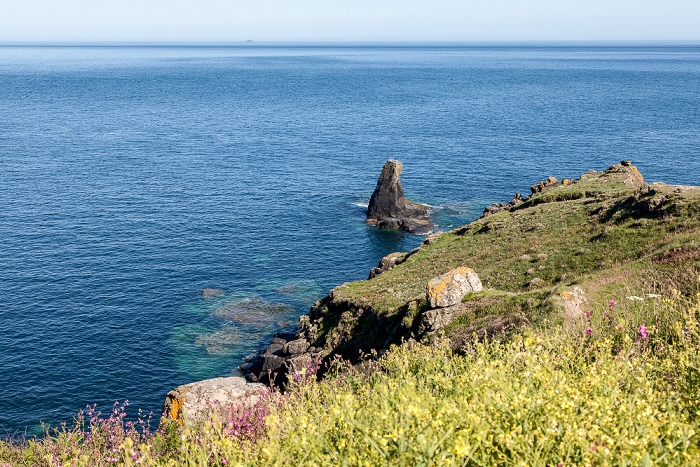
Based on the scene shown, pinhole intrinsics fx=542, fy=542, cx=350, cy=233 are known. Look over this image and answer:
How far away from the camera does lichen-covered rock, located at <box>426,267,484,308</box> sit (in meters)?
35.5

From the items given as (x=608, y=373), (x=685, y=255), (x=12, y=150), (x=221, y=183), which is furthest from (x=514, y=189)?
(x=12, y=150)

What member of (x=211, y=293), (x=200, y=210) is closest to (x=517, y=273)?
(x=211, y=293)

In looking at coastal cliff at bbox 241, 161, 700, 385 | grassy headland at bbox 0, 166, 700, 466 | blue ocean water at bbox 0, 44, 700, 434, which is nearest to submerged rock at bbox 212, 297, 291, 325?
blue ocean water at bbox 0, 44, 700, 434

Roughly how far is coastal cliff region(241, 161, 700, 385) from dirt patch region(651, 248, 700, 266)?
66 millimetres

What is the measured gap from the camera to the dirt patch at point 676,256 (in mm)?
31453

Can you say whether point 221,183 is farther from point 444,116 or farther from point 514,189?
point 444,116

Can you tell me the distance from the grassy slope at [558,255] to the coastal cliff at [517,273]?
10cm

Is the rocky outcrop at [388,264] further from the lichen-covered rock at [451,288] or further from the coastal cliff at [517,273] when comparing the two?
the lichen-covered rock at [451,288]

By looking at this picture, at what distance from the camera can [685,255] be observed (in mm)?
31859

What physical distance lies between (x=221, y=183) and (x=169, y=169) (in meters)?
16.5

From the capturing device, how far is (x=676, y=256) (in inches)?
1273

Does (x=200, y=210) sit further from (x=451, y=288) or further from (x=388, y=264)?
(x=451, y=288)

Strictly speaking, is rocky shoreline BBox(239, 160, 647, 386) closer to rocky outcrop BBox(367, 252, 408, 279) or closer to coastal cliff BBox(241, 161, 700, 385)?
rocky outcrop BBox(367, 252, 408, 279)

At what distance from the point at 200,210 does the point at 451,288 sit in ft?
223
